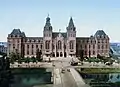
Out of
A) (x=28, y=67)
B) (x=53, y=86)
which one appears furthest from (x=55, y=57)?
(x=53, y=86)

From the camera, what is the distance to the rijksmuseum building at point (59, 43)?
99125 mm

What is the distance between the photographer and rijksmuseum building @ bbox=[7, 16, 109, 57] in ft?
325

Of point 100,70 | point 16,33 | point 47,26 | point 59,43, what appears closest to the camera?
point 100,70

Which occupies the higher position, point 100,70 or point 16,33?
point 16,33

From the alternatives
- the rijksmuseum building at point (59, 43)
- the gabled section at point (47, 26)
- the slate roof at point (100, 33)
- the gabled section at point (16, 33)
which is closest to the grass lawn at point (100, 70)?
the rijksmuseum building at point (59, 43)

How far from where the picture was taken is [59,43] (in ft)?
326

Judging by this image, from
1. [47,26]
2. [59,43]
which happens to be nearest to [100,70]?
[59,43]

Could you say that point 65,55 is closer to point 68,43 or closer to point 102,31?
point 68,43

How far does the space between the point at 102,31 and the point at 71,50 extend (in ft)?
41.5

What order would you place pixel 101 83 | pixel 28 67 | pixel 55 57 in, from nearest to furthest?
pixel 101 83 → pixel 28 67 → pixel 55 57

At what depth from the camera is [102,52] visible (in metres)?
A: 103

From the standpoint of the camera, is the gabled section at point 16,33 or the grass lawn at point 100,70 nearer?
the grass lawn at point 100,70

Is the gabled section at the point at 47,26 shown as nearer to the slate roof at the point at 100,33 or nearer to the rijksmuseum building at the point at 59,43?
the rijksmuseum building at the point at 59,43

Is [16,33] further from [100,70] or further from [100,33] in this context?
[100,70]
